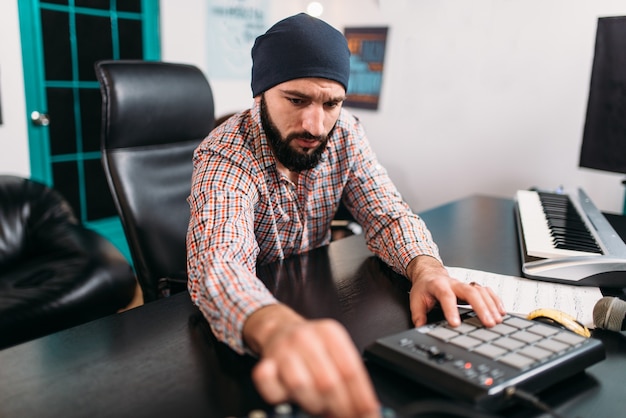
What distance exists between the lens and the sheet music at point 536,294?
97 cm

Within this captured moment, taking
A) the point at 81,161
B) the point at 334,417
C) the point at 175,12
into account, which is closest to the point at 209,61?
the point at 175,12

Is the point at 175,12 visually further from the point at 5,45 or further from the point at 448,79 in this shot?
the point at 448,79

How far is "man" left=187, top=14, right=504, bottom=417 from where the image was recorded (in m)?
0.50

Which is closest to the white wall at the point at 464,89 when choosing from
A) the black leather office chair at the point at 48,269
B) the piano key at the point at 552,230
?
the black leather office chair at the point at 48,269

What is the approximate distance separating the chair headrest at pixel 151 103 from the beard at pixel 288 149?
17.6 inches

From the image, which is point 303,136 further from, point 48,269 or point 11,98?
point 11,98

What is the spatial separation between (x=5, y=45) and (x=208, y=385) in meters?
2.46

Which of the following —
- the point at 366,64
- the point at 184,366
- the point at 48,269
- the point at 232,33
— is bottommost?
the point at 48,269

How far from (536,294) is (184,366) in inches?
25.4

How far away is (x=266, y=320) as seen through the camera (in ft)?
2.35

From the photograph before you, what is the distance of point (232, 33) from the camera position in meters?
3.37

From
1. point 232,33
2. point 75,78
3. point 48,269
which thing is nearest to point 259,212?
point 48,269

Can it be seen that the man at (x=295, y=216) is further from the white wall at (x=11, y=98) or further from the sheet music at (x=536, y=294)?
the white wall at (x=11, y=98)

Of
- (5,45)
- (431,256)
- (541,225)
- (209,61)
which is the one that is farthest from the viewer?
(209,61)
